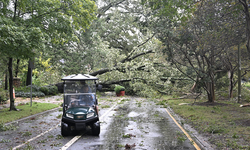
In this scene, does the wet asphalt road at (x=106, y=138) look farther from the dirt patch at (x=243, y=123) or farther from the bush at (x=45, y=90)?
the bush at (x=45, y=90)

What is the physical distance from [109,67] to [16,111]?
1526cm

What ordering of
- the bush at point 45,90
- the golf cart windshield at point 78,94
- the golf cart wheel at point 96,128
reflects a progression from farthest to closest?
the bush at point 45,90 → the golf cart windshield at point 78,94 → the golf cart wheel at point 96,128

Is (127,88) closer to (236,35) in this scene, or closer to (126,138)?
(236,35)

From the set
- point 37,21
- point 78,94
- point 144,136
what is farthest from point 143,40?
point 144,136

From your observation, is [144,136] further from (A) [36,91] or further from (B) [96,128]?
(A) [36,91]

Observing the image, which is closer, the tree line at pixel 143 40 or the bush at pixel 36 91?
the tree line at pixel 143 40

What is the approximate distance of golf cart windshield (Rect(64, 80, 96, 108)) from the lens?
28.5 ft

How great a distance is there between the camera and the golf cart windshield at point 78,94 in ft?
28.5

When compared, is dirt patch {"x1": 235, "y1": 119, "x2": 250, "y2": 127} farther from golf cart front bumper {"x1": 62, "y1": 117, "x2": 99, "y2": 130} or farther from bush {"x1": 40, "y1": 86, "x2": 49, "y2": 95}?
bush {"x1": 40, "y1": 86, "x2": 49, "y2": 95}

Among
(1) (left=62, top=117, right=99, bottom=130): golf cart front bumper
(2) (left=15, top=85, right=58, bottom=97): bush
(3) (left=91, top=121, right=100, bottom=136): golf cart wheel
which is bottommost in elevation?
(3) (left=91, top=121, right=100, bottom=136): golf cart wheel

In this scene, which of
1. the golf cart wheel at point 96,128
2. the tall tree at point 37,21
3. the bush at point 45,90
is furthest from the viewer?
the bush at point 45,90

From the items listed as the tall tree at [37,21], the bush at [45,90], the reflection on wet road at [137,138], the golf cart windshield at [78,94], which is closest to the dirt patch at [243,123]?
the reflection on wet road at [137,138]

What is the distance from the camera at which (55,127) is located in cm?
992

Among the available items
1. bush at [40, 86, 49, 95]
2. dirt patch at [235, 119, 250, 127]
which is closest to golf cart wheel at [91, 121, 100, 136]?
dirt patch at [235, 119, 250, 127]
